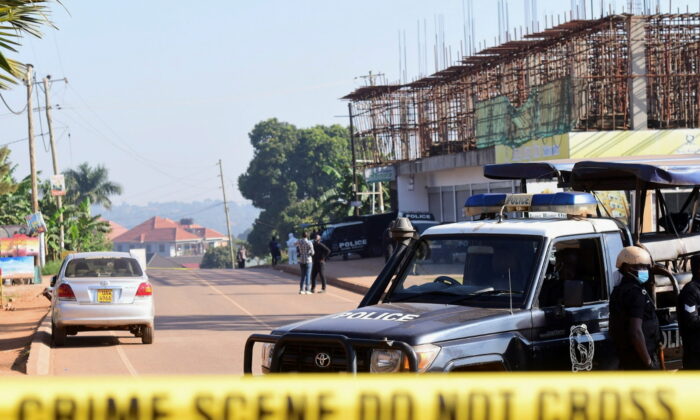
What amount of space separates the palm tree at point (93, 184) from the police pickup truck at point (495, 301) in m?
93.9

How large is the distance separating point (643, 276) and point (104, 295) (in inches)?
462

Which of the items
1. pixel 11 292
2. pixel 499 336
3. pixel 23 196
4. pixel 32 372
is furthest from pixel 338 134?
pixel 499 336

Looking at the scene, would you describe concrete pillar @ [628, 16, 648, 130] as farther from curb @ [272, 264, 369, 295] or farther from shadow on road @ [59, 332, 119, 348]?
shadow on road @ [59, 332, 119, 348]

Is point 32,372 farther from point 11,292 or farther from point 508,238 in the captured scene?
point 11,292

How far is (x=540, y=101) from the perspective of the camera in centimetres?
3278

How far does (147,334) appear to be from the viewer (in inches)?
691

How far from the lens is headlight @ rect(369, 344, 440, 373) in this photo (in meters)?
6.17

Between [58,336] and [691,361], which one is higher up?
[691,361]

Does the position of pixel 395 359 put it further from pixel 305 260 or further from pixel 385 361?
pixel 305 260

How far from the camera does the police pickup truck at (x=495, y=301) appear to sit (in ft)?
21.1

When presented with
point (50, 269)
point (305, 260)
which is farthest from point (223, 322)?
point (50, 269)

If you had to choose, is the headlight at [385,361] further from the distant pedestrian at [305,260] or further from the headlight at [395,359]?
the distant pedestrian at [305,260]

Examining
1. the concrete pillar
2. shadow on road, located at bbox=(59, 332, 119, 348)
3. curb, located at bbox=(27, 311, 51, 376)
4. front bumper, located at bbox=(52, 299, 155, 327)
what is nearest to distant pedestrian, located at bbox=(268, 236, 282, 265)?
the concrete pillar

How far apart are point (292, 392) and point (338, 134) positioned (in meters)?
111
